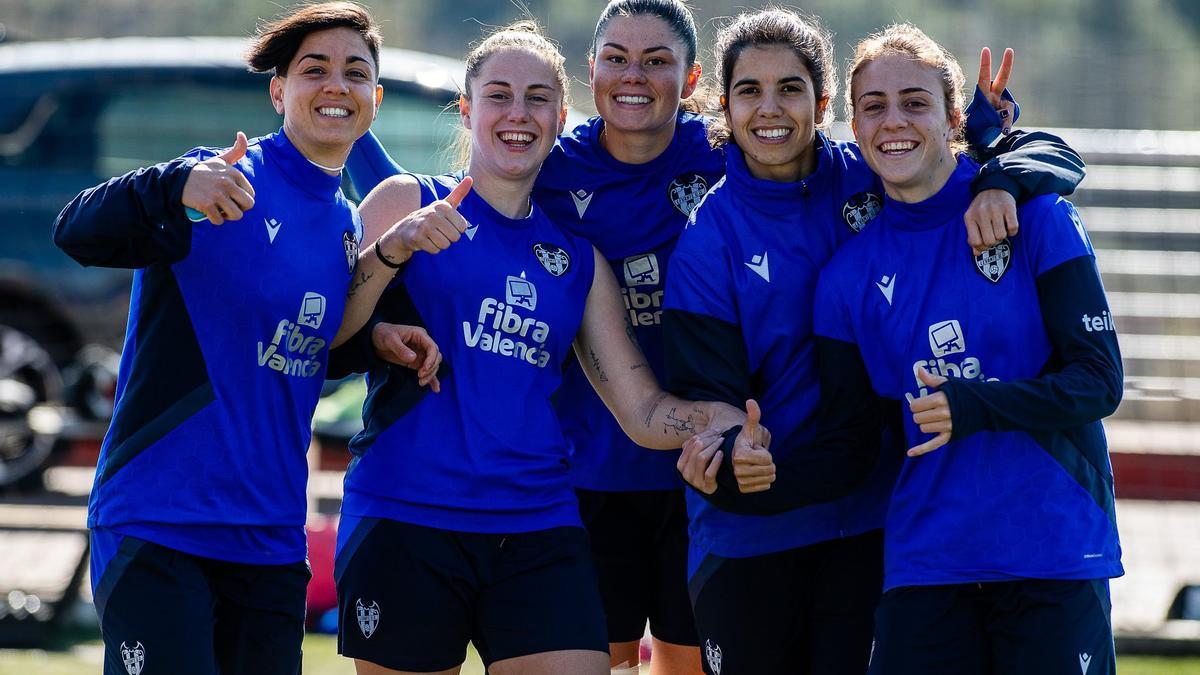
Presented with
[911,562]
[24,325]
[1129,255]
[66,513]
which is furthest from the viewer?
[1129,255]

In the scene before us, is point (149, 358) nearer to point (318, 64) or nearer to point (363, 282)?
point (363, 282)

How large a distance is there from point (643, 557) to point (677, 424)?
69 centimetres

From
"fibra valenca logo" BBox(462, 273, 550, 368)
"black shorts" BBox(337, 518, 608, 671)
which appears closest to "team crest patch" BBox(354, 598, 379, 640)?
"black shorts" BBox(337, 518, 608, 671)

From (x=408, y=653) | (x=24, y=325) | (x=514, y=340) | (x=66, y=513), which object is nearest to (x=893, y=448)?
(x=514, y=340)

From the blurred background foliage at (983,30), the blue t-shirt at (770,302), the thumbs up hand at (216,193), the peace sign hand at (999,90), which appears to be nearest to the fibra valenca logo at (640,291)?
the blue t-shirt at (770,302)

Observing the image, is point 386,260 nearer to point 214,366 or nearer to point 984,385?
point 214,366

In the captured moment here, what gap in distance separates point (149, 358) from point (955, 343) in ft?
5.74

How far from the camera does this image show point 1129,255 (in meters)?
9.02

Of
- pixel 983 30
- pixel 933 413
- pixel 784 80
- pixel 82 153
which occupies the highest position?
pixel 983 30

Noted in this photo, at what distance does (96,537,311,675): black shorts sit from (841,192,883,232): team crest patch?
5.09ft

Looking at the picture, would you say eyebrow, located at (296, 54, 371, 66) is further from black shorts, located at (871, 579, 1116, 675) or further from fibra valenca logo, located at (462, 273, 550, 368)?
black shorts, located at (871, 579, 1116, 675)

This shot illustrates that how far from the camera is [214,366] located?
3.27m

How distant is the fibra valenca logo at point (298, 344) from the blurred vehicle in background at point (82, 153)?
15.8 feet

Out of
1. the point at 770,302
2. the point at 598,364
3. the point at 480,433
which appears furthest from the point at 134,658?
the point at 770,302
